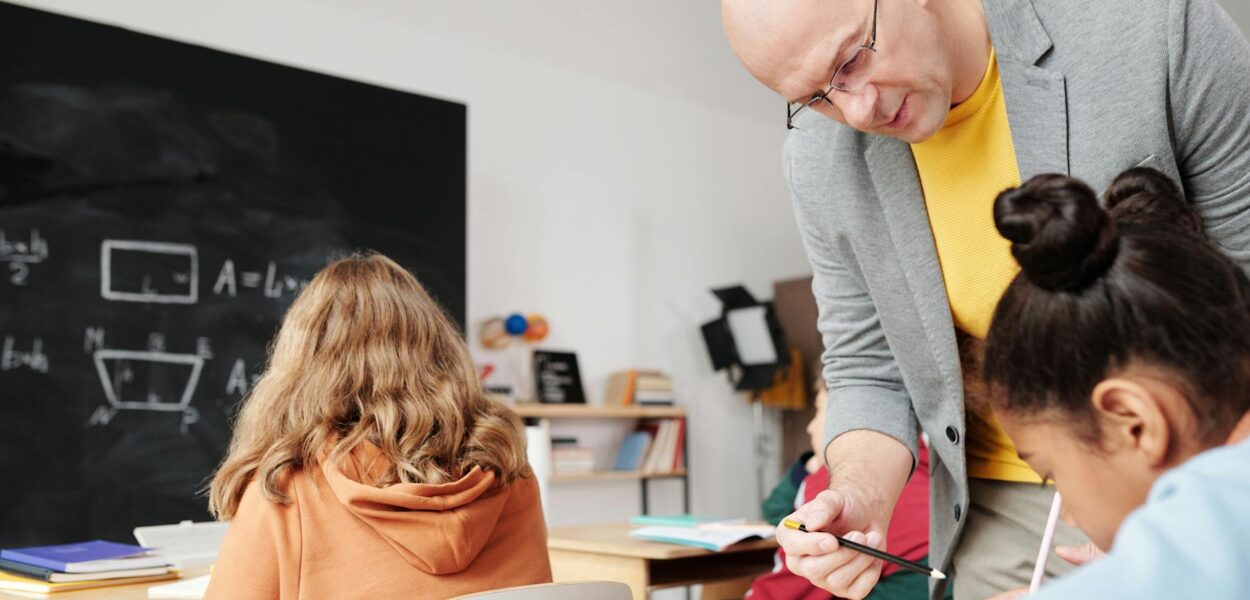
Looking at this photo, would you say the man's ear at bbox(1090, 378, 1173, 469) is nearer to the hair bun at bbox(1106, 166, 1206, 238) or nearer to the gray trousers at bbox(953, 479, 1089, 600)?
the hair bun at bbox(1106, 166, 1206, 238)

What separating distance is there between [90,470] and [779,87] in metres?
3.23

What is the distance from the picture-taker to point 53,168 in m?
3.73

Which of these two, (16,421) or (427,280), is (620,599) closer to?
(16,421)

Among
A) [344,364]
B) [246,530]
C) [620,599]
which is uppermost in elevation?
[344,364]

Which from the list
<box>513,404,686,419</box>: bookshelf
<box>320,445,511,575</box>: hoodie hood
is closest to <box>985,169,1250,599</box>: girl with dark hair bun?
<box>320,445,511,575</box>: hoodie hood

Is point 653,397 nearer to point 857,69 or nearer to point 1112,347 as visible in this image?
point 857,69

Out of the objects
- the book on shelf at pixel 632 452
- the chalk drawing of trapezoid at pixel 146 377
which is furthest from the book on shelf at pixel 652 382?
the chalk drawing of trapezoid at pixel 146 377

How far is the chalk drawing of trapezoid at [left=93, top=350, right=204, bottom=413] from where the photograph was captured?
3.79 m

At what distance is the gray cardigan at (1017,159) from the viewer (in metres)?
1.16

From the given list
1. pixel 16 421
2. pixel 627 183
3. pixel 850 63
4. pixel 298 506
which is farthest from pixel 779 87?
pixel 627 183

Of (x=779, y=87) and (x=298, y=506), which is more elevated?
(x=779, y=87)

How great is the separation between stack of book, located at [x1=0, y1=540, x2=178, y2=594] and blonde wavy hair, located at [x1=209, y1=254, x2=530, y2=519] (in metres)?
0.29

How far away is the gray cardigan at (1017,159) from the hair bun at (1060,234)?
42cm

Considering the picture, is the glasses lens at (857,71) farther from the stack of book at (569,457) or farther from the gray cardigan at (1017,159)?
the stack of book at (569,457)
